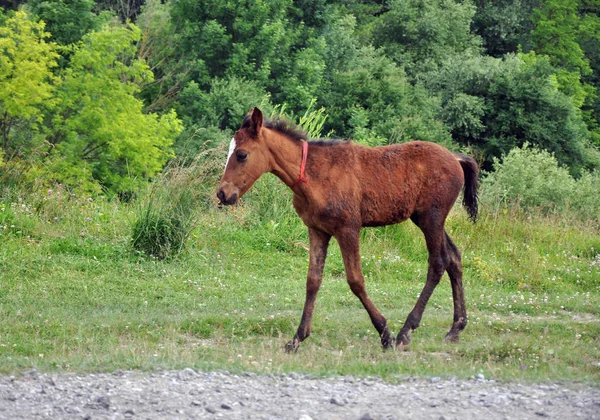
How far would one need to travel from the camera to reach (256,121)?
887 centimetres

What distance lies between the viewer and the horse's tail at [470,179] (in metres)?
10.2

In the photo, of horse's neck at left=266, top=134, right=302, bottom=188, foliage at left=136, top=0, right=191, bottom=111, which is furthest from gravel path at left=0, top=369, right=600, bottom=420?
foliage at left=136, top=0, right=191, bottom=111

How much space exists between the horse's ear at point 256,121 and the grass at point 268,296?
85.5 inches

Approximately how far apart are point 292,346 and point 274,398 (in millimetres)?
2526

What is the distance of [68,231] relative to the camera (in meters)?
13.9

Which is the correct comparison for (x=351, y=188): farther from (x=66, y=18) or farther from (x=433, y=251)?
(x=66, y=18)

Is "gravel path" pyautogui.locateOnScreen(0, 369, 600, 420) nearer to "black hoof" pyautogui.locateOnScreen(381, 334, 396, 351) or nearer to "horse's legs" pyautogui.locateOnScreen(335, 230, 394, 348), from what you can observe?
"black hoof" pyautogui.locateOnScreen(381, 334, 396, 351)

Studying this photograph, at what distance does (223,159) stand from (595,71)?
38.4 metres

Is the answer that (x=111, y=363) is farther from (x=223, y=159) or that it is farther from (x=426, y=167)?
(x=223, y=159)

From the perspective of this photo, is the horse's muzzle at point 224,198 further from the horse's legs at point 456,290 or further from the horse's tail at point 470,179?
the horse's tail at point 470,179

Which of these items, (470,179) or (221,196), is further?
(470,179)

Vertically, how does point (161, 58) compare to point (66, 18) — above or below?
below

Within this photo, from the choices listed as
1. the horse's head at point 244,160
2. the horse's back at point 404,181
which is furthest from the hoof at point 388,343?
the horse's head at point 244,160

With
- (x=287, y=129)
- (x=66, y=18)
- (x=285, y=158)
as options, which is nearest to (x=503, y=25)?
(x=66, y=18)
